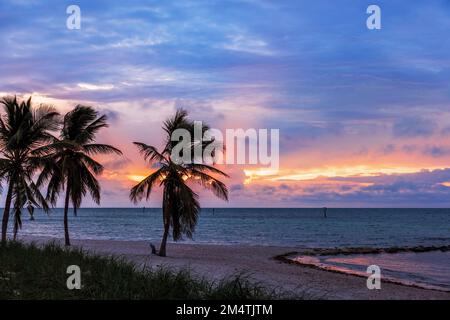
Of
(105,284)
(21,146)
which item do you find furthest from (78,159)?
(105,284)

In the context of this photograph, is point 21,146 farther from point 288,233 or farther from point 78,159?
point 288,233

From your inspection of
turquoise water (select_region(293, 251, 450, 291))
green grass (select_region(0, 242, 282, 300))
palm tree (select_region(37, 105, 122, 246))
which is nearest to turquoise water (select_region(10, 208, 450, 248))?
turquoise water (select_region(293, 251, 450, 291))

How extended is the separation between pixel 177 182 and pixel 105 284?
15870mm

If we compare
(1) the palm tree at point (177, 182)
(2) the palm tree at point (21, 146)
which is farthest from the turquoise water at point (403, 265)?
(2) the palm tree at point (21, 146)

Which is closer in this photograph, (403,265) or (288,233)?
(403,265)

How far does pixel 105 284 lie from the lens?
401 inches

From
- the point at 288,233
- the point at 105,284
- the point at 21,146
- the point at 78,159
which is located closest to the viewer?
the point at 105,284

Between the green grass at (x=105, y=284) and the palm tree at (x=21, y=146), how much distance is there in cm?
1089

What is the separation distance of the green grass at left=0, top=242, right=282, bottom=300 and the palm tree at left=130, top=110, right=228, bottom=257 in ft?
42.4

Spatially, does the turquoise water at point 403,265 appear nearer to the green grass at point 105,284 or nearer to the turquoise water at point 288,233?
the turquoise water at point 288,233

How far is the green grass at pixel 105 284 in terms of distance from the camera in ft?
31.2
